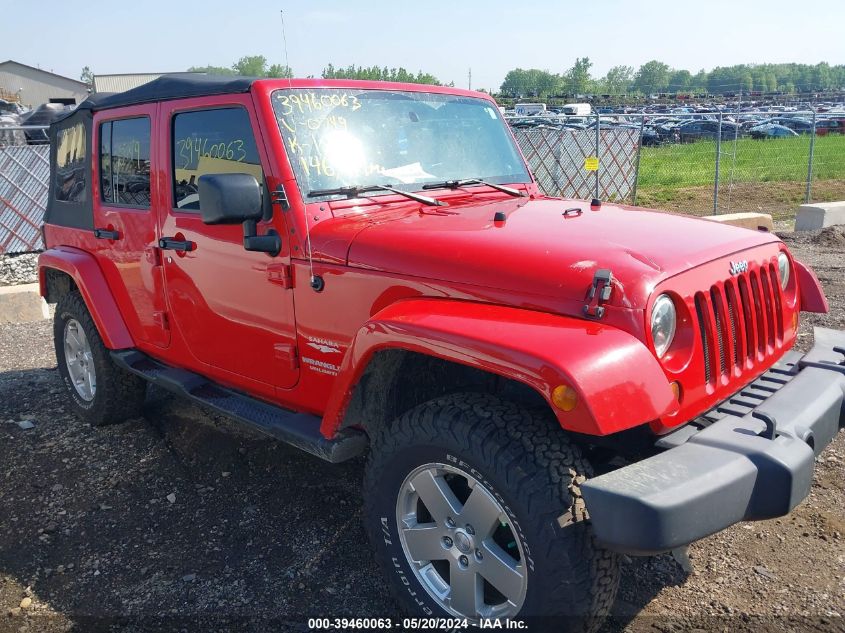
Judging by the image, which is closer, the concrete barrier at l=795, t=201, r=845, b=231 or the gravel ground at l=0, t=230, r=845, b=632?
the gravel ground at l=0, t=230, r=845, b=632

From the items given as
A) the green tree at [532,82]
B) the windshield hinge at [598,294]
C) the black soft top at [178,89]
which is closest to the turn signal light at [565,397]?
the windshield hinge at [598,294]

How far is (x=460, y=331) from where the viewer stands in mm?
2352

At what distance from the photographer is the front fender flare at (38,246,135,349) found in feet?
14.2

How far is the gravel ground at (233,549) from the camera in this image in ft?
9.57

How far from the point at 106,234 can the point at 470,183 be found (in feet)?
7.10

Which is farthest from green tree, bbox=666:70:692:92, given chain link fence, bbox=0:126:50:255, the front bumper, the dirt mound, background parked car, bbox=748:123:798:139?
the front bumper

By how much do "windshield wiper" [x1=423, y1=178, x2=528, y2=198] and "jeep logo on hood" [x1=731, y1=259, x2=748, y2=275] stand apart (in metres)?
1.29

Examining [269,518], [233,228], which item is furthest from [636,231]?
[269,518]

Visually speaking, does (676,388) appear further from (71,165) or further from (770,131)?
(770,131)

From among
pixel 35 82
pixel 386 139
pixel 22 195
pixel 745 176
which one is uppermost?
pixel 35 82

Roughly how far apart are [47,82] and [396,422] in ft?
239

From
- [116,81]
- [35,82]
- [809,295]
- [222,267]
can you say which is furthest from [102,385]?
[35,82]

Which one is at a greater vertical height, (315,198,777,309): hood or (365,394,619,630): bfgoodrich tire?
(315,198,777,309): hood

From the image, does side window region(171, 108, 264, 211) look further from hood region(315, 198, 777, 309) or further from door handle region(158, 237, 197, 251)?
hood region(315, 198, 777, 309)
